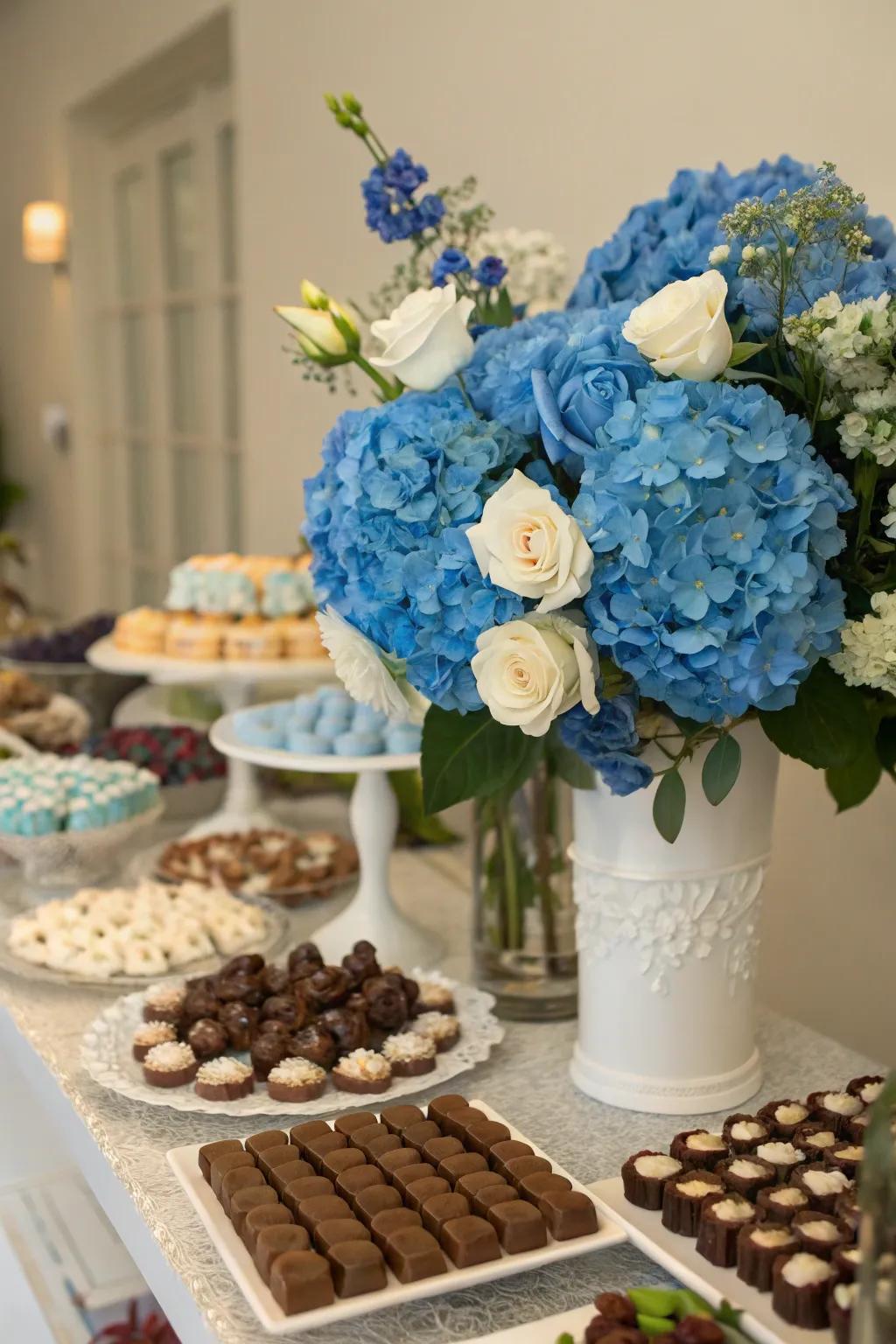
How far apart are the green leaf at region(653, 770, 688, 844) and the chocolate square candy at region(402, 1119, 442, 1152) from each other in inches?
9.5

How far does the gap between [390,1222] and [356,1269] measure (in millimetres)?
45

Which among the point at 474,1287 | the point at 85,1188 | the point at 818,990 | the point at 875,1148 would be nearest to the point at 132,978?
the point at 85,1188

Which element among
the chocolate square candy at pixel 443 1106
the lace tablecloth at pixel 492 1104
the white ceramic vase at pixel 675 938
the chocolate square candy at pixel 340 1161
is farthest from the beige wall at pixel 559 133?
the chocolate square candy at pixel 340 1161

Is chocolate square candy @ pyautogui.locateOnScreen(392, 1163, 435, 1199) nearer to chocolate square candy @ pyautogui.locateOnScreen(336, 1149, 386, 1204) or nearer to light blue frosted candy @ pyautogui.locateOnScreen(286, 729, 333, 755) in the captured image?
chocolate square candy @ pyautogui.locateOnScreen(336, 1149, 386, 1204)

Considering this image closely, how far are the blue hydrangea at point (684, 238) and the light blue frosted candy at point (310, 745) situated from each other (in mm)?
496

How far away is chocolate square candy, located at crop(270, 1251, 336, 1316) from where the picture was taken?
73 cm

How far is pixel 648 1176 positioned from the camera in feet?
2.76

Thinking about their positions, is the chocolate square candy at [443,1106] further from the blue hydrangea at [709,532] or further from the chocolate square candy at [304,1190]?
the blue hydrangea at [709,532]

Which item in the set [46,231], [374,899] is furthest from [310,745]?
[46,231]

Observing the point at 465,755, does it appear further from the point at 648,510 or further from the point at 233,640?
the point at 233,640

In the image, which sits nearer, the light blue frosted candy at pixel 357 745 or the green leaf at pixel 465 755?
the green leaf at pixel 465 755

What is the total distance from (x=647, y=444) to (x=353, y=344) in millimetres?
338

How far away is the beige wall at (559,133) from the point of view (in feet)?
4.43

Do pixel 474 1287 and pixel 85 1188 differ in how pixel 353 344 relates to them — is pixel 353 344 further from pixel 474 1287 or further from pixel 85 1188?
pixel 85 1188
